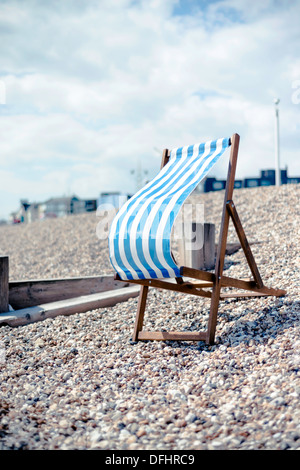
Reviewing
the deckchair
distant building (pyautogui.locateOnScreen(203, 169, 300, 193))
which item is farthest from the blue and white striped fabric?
distant building (pyautogui.locateOnScreen(203, 169, 300, 193))

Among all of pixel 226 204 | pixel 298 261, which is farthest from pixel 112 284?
pixel 226 204

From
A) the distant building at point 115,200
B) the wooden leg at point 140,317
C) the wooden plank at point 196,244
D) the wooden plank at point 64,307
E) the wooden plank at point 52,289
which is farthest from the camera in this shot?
the distant building at point 115,200

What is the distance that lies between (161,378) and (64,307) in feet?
6.77

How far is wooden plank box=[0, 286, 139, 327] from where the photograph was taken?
4512 millimetres

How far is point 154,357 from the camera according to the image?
11.2 feet

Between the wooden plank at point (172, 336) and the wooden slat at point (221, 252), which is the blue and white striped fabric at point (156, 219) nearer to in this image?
the wooden slat at point (221, 252)

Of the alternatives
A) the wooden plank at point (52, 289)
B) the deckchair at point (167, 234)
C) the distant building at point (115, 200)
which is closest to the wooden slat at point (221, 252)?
the deckchair at point (167, 234)

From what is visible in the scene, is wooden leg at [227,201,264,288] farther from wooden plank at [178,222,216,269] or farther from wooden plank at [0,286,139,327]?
wooden plank at [178,222,216,269]

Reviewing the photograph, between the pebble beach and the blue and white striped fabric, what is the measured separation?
2.30 ft

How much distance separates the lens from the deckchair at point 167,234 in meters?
3.25

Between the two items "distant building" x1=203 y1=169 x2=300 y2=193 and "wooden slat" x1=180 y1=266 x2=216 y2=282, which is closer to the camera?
"wooden slat" x1=180 y1=266 x2=216 y2=282

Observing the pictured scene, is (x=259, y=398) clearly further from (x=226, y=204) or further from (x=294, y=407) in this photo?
(x=226, y=204)

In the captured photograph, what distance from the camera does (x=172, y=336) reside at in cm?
365

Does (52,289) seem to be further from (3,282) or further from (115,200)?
(115,200)
